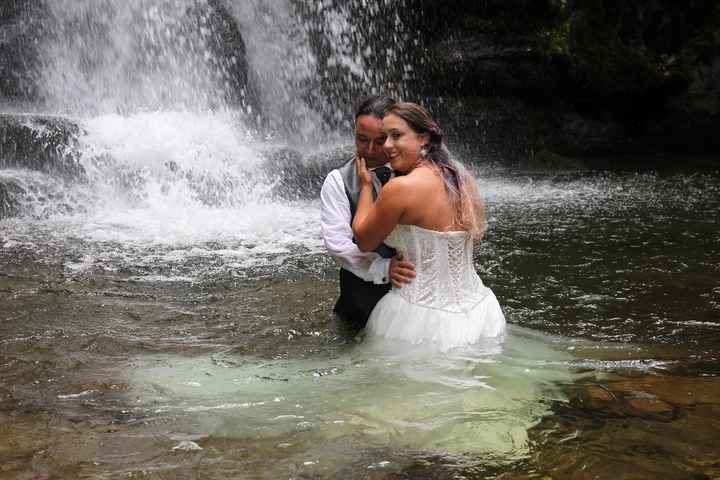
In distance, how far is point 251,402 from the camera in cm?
401

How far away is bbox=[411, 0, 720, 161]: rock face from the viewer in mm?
13883

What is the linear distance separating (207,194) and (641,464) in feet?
25.8

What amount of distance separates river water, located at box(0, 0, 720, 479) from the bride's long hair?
713mm

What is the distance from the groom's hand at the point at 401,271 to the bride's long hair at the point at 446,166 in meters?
0.34

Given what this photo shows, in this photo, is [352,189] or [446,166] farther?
[352,189]

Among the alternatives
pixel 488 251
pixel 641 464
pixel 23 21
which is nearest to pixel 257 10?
pixel 23 21

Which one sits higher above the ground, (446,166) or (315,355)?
(446,166)

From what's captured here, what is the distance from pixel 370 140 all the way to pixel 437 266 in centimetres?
73

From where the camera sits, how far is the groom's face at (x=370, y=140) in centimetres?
418

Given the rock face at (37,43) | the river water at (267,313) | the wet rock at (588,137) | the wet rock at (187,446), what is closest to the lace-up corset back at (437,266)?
→ the river water at (267,313)

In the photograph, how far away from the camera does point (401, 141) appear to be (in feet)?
13.4

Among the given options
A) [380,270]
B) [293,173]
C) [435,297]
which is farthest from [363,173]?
[293,173]

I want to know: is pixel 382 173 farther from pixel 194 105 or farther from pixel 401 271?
pixel 194 105

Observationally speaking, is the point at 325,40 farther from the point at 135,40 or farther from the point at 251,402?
the point at 251,402
